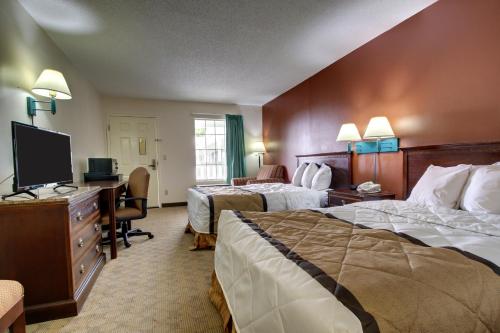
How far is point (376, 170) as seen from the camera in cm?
313

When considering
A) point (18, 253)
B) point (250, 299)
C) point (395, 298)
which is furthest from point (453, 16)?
point (18, 253)

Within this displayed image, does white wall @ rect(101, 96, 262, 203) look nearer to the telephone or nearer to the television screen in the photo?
the television screen

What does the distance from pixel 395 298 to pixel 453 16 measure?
8.81ft

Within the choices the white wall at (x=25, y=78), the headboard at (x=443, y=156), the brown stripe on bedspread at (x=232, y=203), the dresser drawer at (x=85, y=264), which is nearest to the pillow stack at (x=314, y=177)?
the brown stripe on bedspread at (x=232, y=203)

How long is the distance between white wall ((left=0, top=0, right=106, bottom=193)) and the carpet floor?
1.10m

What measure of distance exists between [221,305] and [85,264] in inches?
48.4

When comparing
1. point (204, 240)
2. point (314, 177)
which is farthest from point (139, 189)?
point (314, 177)

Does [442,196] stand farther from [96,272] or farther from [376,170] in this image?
[96,272]

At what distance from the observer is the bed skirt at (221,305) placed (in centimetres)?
139

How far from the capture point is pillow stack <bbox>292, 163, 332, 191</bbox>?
3520 mm

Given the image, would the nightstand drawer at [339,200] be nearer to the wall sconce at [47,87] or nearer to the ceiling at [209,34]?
the ceiling at [209,34]

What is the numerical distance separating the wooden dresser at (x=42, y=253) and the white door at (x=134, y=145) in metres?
4.03

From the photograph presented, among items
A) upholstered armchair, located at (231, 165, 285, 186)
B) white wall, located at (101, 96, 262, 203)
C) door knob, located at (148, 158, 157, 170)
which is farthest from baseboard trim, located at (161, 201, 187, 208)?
upholstered armchair, located at (231, 165, 285, 186)

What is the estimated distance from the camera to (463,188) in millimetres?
1852
